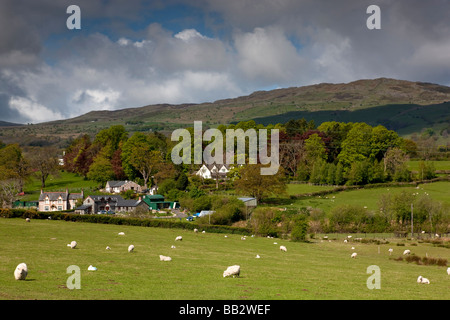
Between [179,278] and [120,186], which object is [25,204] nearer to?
[120,186]

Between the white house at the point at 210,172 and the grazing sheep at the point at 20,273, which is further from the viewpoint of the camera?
the white house at the point at 210,172

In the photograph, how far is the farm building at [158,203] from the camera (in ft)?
293

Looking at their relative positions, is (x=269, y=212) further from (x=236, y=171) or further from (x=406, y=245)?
(x=236, y=171)

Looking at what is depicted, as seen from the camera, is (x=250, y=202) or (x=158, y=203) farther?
(x=158, y=203)

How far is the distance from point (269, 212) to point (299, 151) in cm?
5143

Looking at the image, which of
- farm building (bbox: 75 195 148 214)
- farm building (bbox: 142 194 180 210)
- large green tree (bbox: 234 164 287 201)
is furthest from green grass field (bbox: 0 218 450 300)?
farm building (bbox: 75 195 148 214)

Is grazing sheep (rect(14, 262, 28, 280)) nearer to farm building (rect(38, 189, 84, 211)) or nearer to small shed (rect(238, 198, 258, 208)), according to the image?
small shed (rect(238, 198, 258, 208))

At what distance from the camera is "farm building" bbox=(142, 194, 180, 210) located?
89169mm

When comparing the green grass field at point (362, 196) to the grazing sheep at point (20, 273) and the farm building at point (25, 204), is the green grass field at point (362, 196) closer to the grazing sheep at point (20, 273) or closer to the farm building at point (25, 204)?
the farm building at point (25, 204)

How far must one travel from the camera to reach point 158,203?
295 feet

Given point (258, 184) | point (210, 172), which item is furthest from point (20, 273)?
point (210, 172)

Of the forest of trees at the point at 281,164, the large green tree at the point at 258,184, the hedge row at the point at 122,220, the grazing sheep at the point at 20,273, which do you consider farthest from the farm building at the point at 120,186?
the grazing sheep at the point at 20,273

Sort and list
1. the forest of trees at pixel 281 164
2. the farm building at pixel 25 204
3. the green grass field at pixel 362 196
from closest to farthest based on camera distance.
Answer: the green grass field at pixel 362 196
the farm building at pixel 25 204
the forest of trees at pixel 281 164
